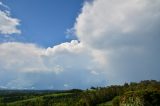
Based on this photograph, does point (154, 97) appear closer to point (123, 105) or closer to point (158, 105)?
point (158, 105)

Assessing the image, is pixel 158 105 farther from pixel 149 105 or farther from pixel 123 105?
pixel 123 105

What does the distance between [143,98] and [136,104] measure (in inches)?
157

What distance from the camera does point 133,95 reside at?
15025 centimetres

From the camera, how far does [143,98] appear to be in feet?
485

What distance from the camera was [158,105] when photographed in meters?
147

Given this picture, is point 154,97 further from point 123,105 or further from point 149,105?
point 123,105

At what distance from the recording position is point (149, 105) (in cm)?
14712

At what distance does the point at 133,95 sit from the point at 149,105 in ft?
26.5

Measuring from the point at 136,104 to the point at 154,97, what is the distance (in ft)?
27.7

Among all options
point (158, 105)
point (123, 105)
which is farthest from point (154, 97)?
point (123, 105)

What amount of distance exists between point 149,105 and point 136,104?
553cm

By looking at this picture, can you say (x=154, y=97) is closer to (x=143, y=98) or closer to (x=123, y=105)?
(x=143, y=98)

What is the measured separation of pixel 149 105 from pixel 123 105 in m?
12.1
